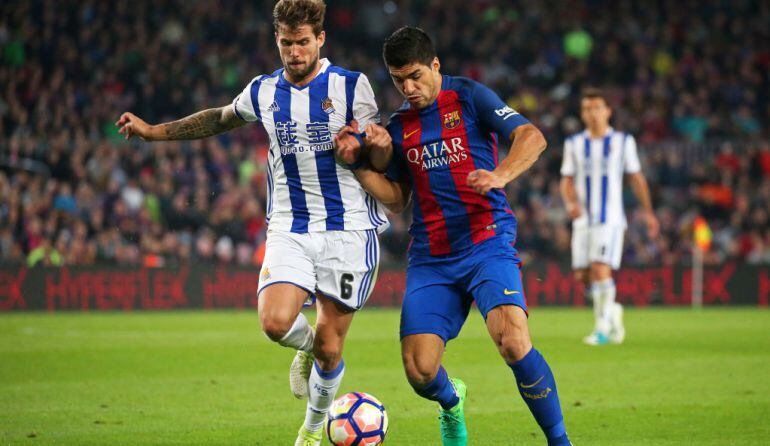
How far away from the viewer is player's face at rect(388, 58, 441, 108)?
581cm

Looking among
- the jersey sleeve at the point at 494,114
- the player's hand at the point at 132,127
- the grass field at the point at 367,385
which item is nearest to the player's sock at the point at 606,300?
the grass field at the point at 367,385

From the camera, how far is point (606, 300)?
12.0 metres

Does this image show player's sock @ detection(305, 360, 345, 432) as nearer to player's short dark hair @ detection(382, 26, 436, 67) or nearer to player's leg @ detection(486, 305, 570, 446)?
player's leg @ detection(486, 305, 570, 446)

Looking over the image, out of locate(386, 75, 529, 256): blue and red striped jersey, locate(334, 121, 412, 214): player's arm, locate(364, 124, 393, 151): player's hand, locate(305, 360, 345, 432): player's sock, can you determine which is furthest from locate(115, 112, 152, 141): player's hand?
locate(305, 360, 345, 432): player's sock

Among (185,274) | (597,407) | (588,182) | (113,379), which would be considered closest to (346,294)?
(597,407)

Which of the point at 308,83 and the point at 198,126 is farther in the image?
the point at 198,126

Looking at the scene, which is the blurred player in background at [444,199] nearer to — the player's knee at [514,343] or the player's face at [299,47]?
the player's knee at [514,343]

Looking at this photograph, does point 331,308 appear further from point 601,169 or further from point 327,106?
point 601,169

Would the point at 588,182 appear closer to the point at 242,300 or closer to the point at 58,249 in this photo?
the point at 242,300

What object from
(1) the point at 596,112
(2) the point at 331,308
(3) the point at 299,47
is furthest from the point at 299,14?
(1) the point at 596,112

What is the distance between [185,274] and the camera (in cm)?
1838

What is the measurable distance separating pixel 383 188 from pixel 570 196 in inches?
250

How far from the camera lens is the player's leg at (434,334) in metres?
5.68

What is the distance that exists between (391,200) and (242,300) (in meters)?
12.7
